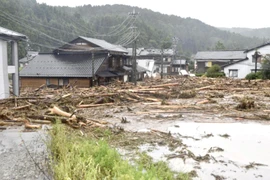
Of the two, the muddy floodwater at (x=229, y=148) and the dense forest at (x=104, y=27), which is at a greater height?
the dense forest at (x=104, y=27)

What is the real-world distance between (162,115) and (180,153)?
13.3ft

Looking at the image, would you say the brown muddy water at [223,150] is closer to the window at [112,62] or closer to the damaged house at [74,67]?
the damaged house at [74,67]

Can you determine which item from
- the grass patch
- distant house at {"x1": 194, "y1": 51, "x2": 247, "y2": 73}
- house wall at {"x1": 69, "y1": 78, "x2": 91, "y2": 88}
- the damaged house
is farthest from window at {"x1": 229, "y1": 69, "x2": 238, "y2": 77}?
the grass patch

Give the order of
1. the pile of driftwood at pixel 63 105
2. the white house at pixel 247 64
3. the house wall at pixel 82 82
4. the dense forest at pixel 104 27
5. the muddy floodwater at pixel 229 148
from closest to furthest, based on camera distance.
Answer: the muddy floodwater at pixel 229 148, the pile of driftwood at pixel 63 105, the house wall at pixel 82 82, the white house at pixel 247 64, the dense forest at pixel 104 27

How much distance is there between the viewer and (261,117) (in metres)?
8.60

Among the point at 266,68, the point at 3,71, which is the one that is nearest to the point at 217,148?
the point at 3,71

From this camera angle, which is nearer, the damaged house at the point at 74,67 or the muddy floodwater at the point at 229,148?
the muddy floodwater at the point at 229,148

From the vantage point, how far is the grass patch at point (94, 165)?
10.6 ft

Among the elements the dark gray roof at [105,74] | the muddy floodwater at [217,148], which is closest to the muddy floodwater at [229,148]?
the muddy floodwater at [217,148]

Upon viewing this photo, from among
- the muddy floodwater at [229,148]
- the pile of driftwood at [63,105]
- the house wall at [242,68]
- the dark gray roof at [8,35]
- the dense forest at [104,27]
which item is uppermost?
the dense forest at [104,27]

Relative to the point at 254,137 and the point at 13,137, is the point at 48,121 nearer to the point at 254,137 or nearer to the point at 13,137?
the point at 13,137

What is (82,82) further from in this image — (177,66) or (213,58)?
(177,66)

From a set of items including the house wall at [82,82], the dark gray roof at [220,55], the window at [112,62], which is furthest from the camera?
the dark gray roof at [220,55]

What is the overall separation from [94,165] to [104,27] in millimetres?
63515
